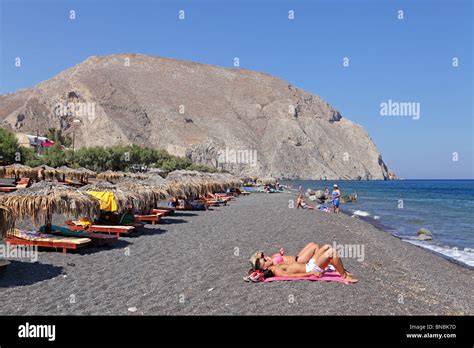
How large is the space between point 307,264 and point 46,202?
6.33 meters

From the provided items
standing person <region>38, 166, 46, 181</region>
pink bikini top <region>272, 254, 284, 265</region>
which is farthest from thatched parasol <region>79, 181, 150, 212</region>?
standing person <region>38, 166, 46, 181</region>

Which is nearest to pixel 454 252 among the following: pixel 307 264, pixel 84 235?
pixel 307 264

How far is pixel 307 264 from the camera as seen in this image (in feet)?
27.1

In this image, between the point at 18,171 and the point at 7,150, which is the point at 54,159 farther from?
the point at 18,171

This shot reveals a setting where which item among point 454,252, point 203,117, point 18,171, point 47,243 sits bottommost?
point 454,252

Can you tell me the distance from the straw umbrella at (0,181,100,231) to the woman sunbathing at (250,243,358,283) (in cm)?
506

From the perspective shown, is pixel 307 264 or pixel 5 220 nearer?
pixel 5 220

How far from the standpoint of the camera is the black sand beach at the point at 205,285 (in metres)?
6.37

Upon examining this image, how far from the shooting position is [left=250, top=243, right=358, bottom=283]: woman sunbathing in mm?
8141

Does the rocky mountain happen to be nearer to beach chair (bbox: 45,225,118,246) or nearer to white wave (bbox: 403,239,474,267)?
white wave (bbox: 403,239,474,267)

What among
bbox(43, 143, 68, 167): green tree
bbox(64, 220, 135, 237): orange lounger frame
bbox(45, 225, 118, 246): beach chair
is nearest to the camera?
bbox(45, 225, 118, 246): beach chair

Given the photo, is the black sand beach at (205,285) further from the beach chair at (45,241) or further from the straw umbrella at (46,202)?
the straw umbrella at (46,202)

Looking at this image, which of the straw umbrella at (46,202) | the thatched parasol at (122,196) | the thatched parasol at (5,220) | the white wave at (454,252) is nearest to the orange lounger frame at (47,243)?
the straw umbrella at (46,202)
